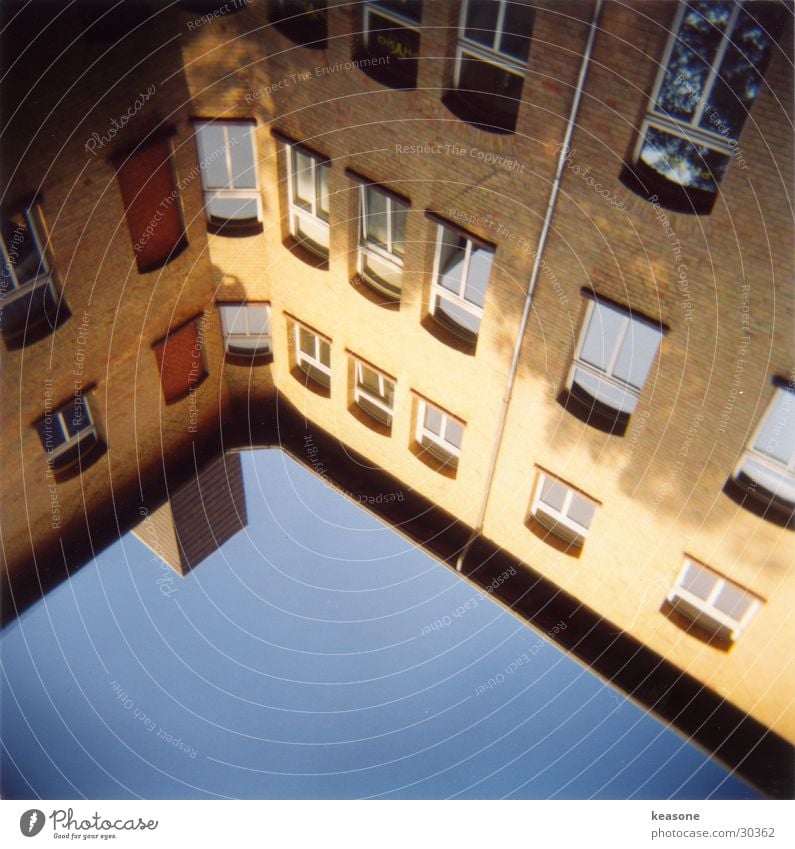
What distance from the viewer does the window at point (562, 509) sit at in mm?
4773

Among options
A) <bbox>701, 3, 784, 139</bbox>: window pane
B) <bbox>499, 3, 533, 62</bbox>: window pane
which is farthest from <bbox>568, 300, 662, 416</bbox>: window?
<bbox>499, 3, 533, 62</bbox>: window pane

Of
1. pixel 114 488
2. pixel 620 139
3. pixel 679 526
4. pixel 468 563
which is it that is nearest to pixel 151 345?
pixel 114 488

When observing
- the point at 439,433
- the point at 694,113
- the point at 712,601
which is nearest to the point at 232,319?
the point at 439,433

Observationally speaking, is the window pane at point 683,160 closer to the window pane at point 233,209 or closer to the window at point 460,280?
the window at point 460,280

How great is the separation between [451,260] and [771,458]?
2327 mm

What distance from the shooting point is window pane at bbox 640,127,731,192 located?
169 inches

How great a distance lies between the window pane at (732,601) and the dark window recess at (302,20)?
454 centimetres

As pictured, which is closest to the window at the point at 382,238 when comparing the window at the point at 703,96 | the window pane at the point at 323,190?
the window pane at the point at 323,190

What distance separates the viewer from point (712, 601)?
177 inches

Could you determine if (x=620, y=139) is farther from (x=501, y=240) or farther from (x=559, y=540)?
(x=559, y=540)

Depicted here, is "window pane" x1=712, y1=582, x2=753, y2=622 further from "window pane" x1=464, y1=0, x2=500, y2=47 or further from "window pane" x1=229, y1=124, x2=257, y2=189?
"window pane" x1=229, y1=124, x2=257, y2=189

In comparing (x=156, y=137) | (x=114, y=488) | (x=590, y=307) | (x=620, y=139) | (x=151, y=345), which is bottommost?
(x=114, y=488)

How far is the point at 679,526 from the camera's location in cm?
453
